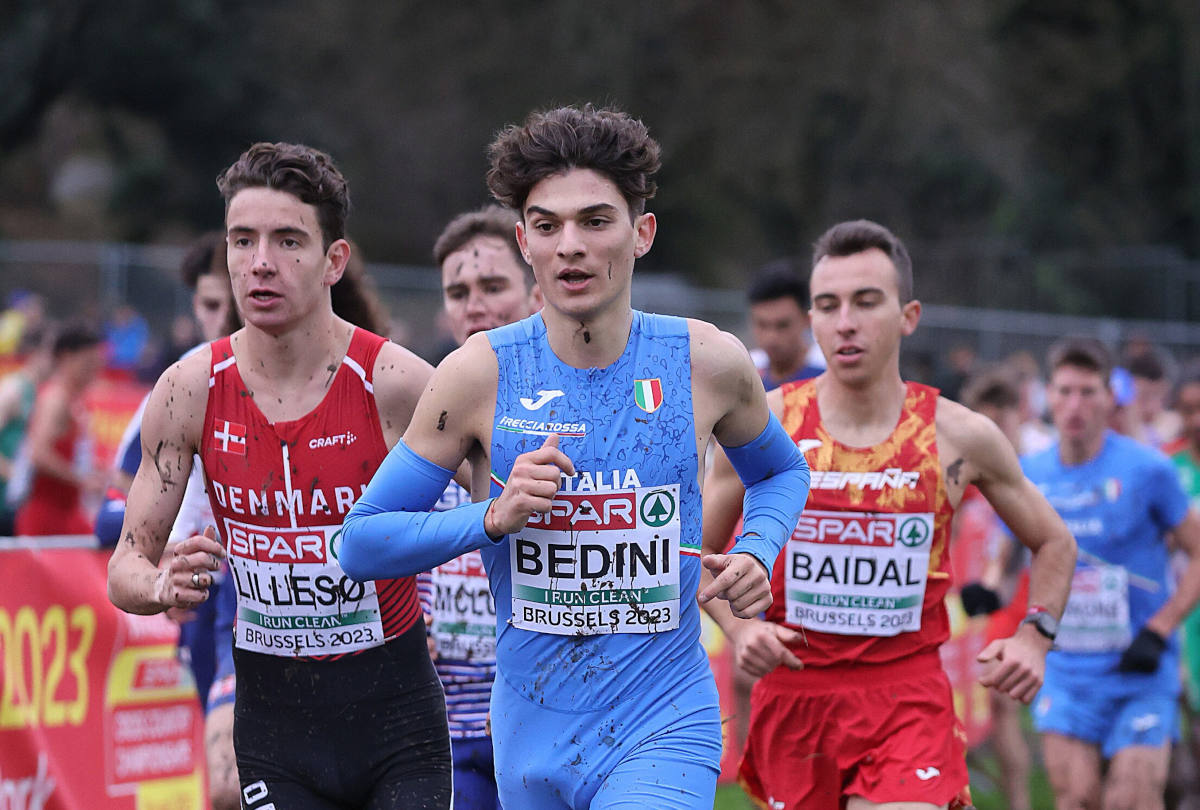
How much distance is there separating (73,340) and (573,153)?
7.84 meters

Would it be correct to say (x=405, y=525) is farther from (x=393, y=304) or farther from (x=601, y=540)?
(x=393, y=304)

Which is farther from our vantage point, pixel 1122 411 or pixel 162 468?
pixel 1122 411

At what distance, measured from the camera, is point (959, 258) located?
31.0 meters

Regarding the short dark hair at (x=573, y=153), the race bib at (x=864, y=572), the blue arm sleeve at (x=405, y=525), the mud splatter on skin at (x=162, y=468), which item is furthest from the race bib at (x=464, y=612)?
the short dark hair at (x=573, y=153)

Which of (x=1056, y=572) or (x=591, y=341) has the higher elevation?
(x=591, y=341)

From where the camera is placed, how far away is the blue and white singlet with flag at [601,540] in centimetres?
381

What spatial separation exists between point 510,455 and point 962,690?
8.29 m

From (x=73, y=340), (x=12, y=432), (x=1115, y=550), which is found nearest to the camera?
(x=1115, y=550)

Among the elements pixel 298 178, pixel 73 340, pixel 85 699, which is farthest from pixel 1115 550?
pixel 73 340

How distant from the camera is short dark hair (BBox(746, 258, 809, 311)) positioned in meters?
7.73

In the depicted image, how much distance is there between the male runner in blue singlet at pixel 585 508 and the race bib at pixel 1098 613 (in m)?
4.04

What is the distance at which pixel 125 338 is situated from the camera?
1953cm

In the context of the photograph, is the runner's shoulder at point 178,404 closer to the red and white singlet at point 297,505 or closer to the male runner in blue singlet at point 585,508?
the red and white singlet at point 297,505

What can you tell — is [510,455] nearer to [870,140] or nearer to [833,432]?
[833,432]
